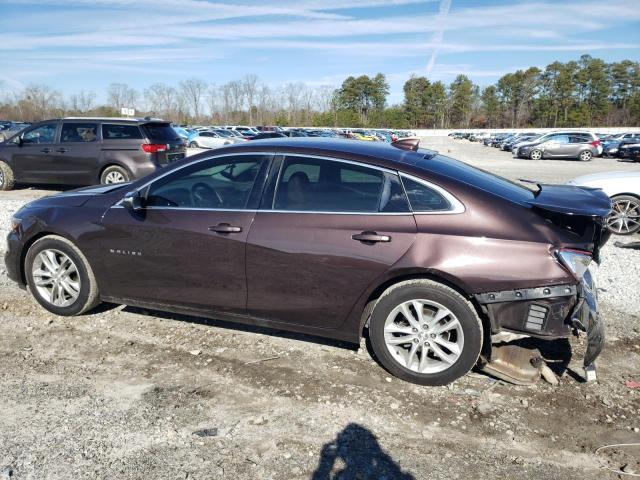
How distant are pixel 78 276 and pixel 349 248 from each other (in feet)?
8.26

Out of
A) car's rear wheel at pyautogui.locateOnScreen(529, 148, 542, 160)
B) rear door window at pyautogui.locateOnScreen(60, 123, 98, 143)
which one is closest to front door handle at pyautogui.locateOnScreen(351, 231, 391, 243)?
rear door window at pyautogui.locateOnScreen(60, 123, 98, 143)

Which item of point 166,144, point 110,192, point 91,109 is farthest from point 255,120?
point 110,192

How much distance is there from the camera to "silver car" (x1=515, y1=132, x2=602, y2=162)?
29.8 m

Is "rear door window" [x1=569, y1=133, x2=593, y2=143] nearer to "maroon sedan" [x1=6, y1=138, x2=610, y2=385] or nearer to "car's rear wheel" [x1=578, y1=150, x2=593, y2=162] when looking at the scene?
"car's rear wheel" [x1=578, y1=150, x2=593, y2=162]

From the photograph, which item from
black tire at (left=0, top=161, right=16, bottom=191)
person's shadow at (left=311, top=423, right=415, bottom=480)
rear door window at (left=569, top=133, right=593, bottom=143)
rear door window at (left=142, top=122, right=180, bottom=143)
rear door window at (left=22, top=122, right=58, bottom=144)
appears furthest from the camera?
rear door window at (left=569, top=133, right=593, bottom=143)

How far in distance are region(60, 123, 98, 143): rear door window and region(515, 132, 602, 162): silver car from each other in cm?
2802

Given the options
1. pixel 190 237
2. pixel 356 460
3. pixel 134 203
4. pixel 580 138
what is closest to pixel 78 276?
pixel 134 203

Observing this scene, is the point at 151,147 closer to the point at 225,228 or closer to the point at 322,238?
the point at 225,228

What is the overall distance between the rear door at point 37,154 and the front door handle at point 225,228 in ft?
29.5

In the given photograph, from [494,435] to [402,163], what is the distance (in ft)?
6.22

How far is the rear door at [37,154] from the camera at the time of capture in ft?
35.9

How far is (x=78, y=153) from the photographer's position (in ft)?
35.1

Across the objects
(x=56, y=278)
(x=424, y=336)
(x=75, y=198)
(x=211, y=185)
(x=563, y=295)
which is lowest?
(x=424, y=336)

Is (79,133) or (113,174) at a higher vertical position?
(79,133)
